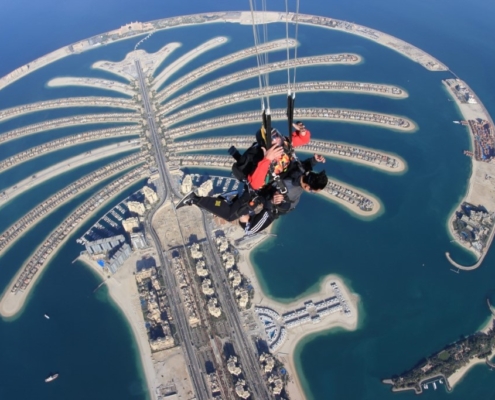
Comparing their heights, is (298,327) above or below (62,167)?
below

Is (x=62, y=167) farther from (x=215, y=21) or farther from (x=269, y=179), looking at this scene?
(x=215, y=21)

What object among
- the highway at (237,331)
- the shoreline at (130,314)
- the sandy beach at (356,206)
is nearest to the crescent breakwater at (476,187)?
the sandy beach at (356,206)

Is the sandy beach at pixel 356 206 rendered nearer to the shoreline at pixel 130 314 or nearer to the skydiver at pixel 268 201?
the shoreline at pixel 130 314

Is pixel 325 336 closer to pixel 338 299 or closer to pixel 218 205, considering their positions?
pixel 338 299

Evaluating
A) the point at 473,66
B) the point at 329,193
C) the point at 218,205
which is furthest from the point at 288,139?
the point at 473,66

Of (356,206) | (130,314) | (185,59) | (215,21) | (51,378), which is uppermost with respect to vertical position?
(215,21)

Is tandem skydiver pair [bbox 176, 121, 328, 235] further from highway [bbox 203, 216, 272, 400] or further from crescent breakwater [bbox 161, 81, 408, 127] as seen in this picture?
crescent breakwater [bbox 161, 81, 408, 127]

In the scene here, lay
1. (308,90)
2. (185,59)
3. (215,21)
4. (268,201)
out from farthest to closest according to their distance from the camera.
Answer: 1. (215,21)
2. (185,59)
3. (308,90)
4. (268,201)

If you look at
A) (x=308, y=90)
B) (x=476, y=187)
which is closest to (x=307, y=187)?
(x=476, y=187)
